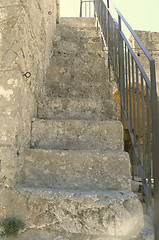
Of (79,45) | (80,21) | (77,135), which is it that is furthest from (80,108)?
(80,21)

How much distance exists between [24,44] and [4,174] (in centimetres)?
90

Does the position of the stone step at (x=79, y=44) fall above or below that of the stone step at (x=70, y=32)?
below

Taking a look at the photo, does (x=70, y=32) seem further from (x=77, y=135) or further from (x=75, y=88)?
(x=77, y=135)

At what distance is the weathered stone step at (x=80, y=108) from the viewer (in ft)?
6.72

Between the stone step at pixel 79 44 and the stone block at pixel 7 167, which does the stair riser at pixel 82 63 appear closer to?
the stone step at pixel 79 44

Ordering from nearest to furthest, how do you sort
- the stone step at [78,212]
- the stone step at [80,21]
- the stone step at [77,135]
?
1. the stone step at [78,212]
2. the stone step at [77,135]
3. the stone step at [80,21]

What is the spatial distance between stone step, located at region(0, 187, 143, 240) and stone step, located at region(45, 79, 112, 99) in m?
1.35

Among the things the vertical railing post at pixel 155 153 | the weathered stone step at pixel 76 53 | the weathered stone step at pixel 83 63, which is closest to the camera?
the vertical railing post at pixel 155 153

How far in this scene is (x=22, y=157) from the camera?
1548 millimetres

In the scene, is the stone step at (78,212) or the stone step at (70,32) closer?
the stone step at (78,212)

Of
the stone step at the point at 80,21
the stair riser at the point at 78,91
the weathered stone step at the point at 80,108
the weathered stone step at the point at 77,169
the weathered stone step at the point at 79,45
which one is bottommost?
the weathered stone step at the point at 77,169

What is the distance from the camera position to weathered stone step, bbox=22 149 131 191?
150 cm

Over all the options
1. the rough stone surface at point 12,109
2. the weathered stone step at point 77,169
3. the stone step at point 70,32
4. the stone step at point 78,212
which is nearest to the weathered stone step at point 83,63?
the stone step at point 70,32

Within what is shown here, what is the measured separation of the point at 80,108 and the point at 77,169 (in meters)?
0.70
